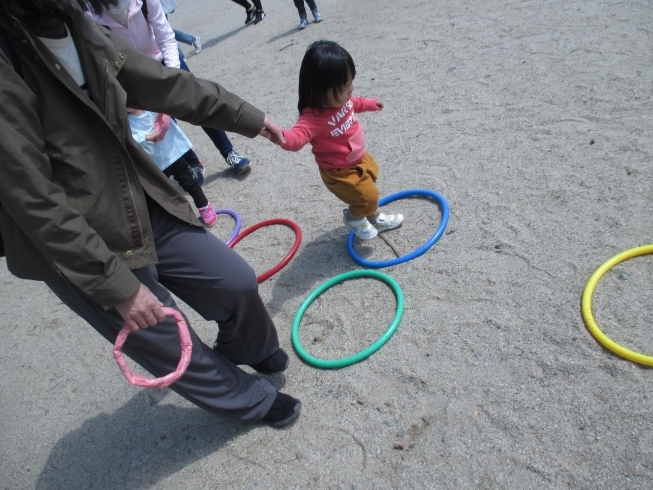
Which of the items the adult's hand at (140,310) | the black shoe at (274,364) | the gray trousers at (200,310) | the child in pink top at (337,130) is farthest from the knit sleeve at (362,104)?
the adult's hand at (140,310)

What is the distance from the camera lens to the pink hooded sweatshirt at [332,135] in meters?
3.31

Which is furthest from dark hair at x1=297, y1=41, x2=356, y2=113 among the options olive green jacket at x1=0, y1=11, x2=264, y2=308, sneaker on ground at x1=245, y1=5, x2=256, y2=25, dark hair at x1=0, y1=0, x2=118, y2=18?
sneaker on ground at x1=245, y1=5, x2=256, y2=25

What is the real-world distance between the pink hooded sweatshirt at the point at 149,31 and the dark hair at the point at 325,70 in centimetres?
183

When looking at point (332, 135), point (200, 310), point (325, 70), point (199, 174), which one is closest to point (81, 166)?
point (200, 310)

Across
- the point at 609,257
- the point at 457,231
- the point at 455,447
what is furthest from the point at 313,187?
the point at 455,447

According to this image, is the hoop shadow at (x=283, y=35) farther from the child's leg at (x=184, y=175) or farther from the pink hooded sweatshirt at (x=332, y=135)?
the pink hooded sweatshirt at (x=332, y=135)

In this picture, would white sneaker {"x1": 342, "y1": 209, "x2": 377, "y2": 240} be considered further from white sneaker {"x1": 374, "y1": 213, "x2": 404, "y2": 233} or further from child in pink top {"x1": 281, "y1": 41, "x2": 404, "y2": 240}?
white sneaker {"x1": 374, "y1": 213, "x2": 404, "y2": 233}

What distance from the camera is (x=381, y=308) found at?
11.3 feet

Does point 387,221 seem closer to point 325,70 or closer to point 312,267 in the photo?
point 312,267

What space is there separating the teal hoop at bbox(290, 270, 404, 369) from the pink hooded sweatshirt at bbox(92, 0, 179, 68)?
2475mm

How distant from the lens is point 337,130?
3434 millimetres

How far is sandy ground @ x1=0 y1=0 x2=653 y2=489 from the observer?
2.49 meters

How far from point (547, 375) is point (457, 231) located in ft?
4.64

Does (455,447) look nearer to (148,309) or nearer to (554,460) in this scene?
(554,460)
